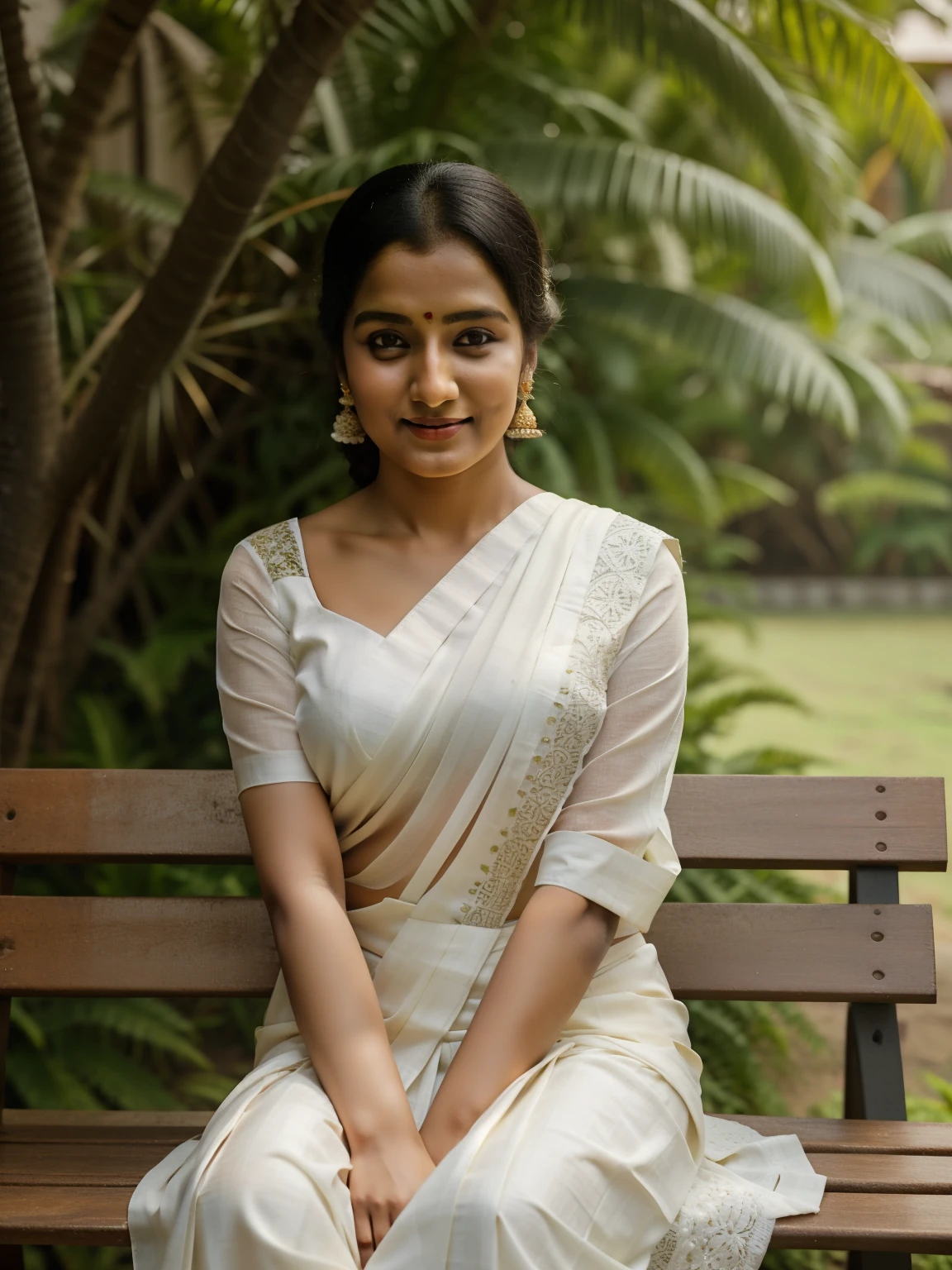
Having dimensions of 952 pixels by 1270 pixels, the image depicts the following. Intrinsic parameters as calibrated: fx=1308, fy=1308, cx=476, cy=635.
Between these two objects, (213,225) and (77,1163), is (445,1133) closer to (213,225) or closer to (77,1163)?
(77,1163)

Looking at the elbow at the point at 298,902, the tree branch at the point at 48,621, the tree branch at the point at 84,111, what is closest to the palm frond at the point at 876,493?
the tree branch at the point at 48,621

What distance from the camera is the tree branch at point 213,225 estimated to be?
269 cm

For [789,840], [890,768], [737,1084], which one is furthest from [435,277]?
[890,768]

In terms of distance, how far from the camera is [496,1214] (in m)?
1.60

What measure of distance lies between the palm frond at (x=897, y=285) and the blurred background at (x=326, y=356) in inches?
164

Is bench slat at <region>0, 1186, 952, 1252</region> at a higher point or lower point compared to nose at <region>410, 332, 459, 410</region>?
lower

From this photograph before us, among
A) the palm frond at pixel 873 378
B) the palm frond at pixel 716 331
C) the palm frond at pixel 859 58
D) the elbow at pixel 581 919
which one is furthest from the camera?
the palm frond at pixel 873 378

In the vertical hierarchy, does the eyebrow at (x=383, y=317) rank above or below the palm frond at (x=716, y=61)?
below

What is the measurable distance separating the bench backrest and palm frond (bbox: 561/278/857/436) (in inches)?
179

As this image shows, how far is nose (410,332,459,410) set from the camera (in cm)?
200

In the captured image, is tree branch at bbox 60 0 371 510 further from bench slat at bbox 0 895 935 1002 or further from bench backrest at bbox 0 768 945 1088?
bench slat at bbox 0 895 935 1002

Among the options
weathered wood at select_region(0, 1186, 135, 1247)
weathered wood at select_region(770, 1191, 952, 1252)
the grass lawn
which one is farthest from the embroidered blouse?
the grass lawn

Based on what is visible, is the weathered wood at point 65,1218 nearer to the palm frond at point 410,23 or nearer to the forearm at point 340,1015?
the forearm at point 340,1015

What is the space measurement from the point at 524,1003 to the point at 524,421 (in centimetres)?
98
